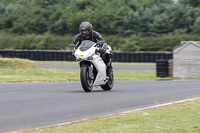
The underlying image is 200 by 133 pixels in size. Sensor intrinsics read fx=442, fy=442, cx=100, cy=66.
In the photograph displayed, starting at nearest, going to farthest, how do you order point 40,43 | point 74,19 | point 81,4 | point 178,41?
point 178,41 → point 40,43 → point 74,19 → point 81,4

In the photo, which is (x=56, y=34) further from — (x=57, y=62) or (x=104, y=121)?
(x=104, y=121)

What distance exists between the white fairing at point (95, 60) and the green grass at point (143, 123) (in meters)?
3.11

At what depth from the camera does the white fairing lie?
34.4ft

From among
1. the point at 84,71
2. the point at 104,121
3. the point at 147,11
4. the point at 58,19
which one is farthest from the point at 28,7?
the point at 104,121

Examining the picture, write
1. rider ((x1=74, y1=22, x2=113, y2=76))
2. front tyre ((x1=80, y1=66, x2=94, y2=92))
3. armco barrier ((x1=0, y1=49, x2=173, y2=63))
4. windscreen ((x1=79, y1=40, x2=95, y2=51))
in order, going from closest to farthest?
1. front tyre ((x1=80, y1=66, x2=94, y2=92))
2. windscreen ((x1=79, y1=40, x2=95, y2=51))
3. rider ((x1=74, y1=22, x2=113, y2=76))
4. armco barrier ((x1=0, y1=49, x2=173, y2=63))

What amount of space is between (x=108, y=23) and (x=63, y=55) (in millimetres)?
13657

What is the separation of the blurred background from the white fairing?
2717cm

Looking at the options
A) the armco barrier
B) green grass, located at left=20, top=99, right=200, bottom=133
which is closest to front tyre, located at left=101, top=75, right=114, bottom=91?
green grass, located at left=20, top=99, right=200, bottom=133

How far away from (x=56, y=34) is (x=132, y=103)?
4086 centimetres

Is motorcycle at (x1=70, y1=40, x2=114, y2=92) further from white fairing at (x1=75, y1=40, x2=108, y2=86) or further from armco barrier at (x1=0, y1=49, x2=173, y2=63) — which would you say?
armco barrier at (x1=0, y1=49, x2=173, y2=63)

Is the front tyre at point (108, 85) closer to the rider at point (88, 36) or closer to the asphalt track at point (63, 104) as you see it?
the rider at point (88, 36)

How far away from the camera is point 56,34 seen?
49.1m

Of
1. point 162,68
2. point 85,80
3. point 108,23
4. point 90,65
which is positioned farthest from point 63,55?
point 85,80

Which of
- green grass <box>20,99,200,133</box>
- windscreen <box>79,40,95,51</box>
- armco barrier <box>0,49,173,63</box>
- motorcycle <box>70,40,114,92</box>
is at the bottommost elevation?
armco barrier <box>0,49,173,63</box>
